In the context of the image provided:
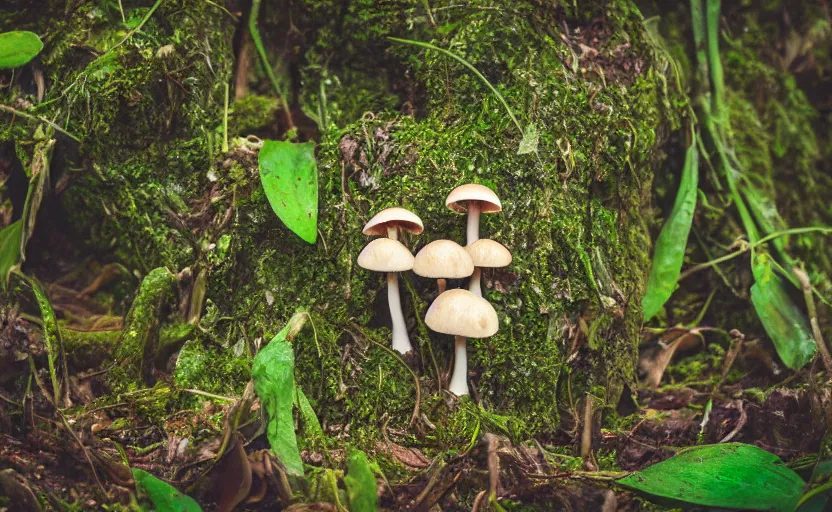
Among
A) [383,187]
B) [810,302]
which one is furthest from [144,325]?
[810,302]

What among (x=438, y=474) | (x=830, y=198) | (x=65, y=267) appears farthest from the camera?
(x=830, y=198)

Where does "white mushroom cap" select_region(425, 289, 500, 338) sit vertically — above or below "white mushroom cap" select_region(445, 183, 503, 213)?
below

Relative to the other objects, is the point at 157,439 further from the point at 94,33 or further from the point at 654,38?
the point at 654,38

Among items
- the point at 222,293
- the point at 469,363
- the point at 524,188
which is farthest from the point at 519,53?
the point at 222,293

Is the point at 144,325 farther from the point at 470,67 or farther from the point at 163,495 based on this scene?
the point at 470,67

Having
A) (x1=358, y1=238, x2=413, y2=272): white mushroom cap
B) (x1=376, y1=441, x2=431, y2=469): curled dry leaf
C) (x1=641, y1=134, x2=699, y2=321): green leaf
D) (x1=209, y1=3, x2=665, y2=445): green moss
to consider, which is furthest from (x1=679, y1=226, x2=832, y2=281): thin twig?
(x1=376, y1=441, x2=431, y2=469): curled dry leaf

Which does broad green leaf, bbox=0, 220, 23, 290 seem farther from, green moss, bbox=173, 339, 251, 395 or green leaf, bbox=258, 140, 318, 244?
green leaf, bbox=258, 140, 318, 244
